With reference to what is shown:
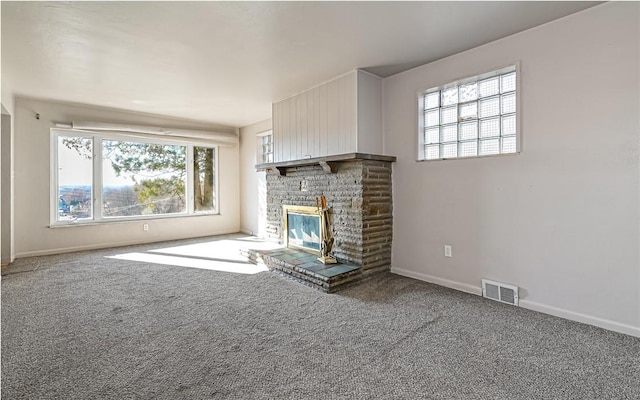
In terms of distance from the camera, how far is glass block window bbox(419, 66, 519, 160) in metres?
2.89

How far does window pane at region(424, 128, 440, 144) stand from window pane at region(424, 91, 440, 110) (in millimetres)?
272

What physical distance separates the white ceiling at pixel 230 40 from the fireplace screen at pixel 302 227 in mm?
1746

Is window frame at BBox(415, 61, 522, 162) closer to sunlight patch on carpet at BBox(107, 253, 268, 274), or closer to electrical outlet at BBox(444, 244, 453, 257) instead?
electrical outlet at BBox(444, 244, 453, 257)

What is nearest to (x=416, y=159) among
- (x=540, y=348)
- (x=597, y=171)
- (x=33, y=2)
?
(x=597, y=171)

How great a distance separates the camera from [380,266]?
371cm

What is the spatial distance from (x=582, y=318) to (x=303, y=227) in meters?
3.11

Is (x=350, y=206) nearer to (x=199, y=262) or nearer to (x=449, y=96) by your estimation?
(x=449, y=96)

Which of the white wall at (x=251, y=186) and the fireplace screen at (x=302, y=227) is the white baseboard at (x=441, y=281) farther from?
the white wall at (x=251, y=186)

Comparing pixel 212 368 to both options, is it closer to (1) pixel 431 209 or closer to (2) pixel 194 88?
(1) pixel 431 209

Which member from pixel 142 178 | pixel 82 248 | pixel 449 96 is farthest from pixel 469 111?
pixel 82 248

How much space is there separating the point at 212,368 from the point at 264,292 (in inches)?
51.1

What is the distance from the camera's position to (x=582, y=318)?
7.93 ft

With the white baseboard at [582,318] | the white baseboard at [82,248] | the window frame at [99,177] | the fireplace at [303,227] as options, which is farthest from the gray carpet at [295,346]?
the window frame at [99,177]

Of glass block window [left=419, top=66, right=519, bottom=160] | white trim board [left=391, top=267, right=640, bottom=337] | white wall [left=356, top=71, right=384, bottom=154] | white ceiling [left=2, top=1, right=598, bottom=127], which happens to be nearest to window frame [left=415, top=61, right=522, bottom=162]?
glass block window [left=419, top=66, right=519, bottom=160]
